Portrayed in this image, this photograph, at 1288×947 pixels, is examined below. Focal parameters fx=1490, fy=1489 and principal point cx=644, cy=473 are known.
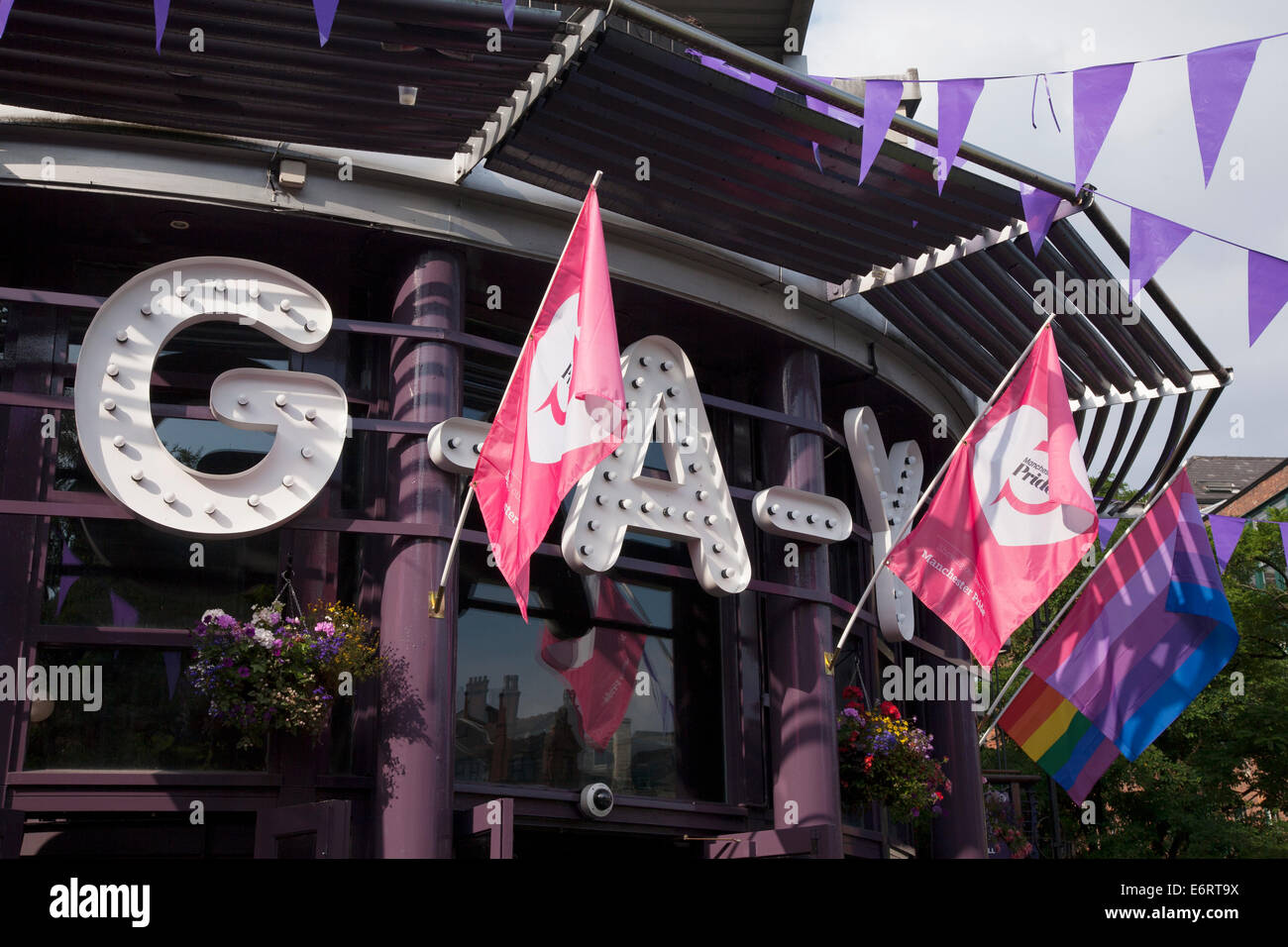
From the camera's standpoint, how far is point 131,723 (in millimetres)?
11695

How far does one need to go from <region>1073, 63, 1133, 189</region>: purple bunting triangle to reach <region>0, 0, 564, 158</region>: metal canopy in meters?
3.84

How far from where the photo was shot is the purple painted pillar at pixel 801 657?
1348cm

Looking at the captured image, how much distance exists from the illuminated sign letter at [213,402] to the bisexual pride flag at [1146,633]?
7.46 m

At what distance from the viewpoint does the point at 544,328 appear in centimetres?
1130

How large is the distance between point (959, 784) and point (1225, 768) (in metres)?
15.9

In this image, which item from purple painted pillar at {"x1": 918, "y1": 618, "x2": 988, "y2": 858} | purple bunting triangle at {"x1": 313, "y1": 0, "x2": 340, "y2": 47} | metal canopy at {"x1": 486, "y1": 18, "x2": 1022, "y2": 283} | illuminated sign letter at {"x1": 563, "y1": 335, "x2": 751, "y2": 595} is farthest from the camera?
purple painted pillar at {"x1": 918, "y1": 618, "x2": 988, "y2": 858}

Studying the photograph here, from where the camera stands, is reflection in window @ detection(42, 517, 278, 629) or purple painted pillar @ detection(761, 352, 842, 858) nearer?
reflection in window @ detection(42, 517, 278, 629)

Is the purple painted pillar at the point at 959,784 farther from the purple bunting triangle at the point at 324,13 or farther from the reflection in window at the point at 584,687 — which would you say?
the purple bunting triangle at the point at 324,13

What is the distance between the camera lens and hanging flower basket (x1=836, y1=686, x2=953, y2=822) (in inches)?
561

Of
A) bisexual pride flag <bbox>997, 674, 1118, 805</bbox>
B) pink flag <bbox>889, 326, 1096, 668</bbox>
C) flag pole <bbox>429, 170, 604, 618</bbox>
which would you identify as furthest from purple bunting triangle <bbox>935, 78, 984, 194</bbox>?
bisexual pride flag <bbox>997, 674, 1118, 805</bbox>

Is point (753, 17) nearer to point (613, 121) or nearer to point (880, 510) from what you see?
point (613, 121)
